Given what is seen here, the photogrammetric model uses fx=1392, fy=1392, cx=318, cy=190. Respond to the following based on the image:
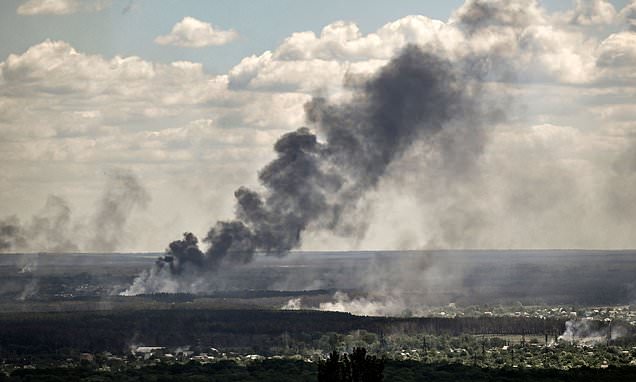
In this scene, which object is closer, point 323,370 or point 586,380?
point 323,370

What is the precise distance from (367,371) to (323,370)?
566 cm

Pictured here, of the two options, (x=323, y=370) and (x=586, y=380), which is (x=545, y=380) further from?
(x=323, y=370)

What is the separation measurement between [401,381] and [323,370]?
53997 mm

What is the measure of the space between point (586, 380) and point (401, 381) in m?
26.5

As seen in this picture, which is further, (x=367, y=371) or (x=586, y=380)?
(x=586, y=380)

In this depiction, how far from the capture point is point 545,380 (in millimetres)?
199375

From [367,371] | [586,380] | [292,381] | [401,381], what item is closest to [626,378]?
[586,380]

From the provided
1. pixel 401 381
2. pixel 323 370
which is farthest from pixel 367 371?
pixel 401 381

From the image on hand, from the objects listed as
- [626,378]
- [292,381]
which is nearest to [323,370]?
[292,381]

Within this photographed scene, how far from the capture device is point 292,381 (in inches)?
7854

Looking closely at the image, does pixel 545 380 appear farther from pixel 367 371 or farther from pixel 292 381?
pixel 367 371

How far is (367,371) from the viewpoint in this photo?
150500 mm

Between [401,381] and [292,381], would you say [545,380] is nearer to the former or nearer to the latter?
[401,381]

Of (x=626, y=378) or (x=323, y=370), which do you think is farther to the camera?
(x=626, y=378)
